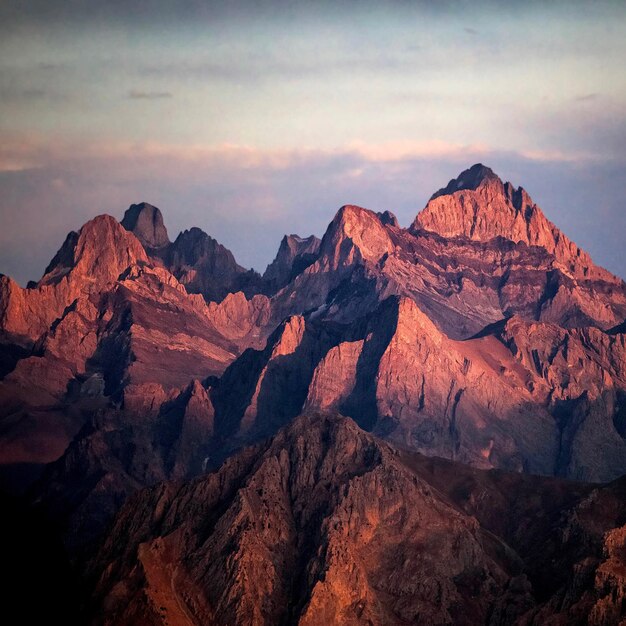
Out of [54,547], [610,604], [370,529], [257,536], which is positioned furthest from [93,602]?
[610,604]

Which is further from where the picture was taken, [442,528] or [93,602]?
[442,528]

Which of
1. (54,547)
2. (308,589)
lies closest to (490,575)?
(308,589)

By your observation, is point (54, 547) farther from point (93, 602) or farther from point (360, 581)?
point (360, 581)

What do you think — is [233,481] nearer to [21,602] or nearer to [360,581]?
[360,581]

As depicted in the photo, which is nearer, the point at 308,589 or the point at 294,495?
the point at 308,589

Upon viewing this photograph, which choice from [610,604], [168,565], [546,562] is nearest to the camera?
[610,604]

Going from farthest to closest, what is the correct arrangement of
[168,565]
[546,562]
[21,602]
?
[546,562], [168,565], [21,602]
